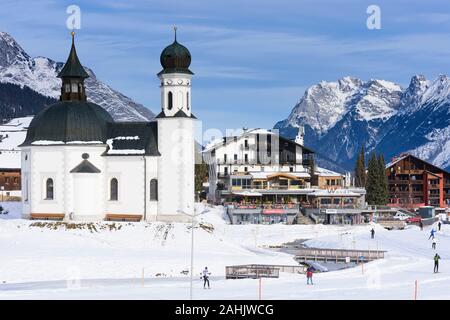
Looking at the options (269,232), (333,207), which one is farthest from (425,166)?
(269,232)

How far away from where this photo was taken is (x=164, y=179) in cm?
9869

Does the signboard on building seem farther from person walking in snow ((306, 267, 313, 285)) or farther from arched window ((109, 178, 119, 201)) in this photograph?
person walking in snow ((306, 267, 313, 285))

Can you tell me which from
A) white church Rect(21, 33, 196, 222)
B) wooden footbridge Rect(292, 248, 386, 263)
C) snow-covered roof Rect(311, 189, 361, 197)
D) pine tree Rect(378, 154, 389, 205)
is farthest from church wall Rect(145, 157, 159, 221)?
pine tree Rect(378, 154, 389, 205)

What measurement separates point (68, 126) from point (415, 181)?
9352cm

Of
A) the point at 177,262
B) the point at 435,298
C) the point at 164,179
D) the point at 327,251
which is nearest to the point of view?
the point at 435,298

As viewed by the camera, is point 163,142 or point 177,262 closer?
point 177,262

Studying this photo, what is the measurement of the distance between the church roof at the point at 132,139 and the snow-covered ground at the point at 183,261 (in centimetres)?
867

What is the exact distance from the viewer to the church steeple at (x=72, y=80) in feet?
338

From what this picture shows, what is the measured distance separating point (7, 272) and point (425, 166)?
118 meters

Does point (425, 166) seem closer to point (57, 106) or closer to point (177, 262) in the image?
point (57, 106)

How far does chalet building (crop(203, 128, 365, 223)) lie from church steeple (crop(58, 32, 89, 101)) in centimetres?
2442

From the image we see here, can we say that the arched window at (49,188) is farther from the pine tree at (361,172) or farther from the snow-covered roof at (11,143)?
the pine tree at (361,172)

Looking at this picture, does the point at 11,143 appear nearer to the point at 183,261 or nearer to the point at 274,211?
the point at 274,211

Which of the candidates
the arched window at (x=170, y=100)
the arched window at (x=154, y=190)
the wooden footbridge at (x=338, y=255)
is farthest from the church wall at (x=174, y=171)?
the wooden footbridge at (x=338, y=255)
